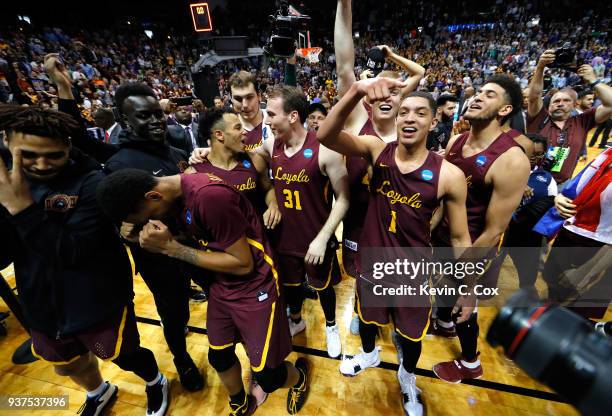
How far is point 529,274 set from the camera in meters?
3.25

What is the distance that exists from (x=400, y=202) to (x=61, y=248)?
6.54 feet

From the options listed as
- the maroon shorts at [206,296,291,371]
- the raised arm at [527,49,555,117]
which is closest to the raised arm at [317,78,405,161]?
the maroon shorts at [206,296,291,371]

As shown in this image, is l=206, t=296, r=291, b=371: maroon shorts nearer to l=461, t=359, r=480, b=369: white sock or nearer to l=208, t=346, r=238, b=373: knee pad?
l=208, t=346, r=238, b=373: knee pad

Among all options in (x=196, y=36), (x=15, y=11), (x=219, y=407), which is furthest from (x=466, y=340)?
(x=196, y=36)

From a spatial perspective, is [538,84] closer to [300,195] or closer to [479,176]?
[479,176]

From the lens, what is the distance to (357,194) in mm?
2385

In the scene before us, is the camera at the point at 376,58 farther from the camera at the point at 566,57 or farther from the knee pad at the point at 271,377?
the knee pad at the point at 271,377

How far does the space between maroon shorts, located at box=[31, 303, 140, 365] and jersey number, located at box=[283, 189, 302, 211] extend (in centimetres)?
139

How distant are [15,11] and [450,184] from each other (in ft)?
85.1

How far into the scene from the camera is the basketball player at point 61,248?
1455 millimetres

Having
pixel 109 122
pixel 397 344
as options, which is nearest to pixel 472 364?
pixel 397 344

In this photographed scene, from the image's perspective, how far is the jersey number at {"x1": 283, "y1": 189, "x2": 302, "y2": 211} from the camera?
2.37 metres

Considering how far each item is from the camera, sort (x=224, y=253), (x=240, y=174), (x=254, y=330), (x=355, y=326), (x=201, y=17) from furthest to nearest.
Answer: (x=201, y=17) < (x=355, y=326) < (x=240, y=174) < (x=254, y=330) < (x=224, y=253)

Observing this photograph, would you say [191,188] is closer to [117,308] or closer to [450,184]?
[117,308]
